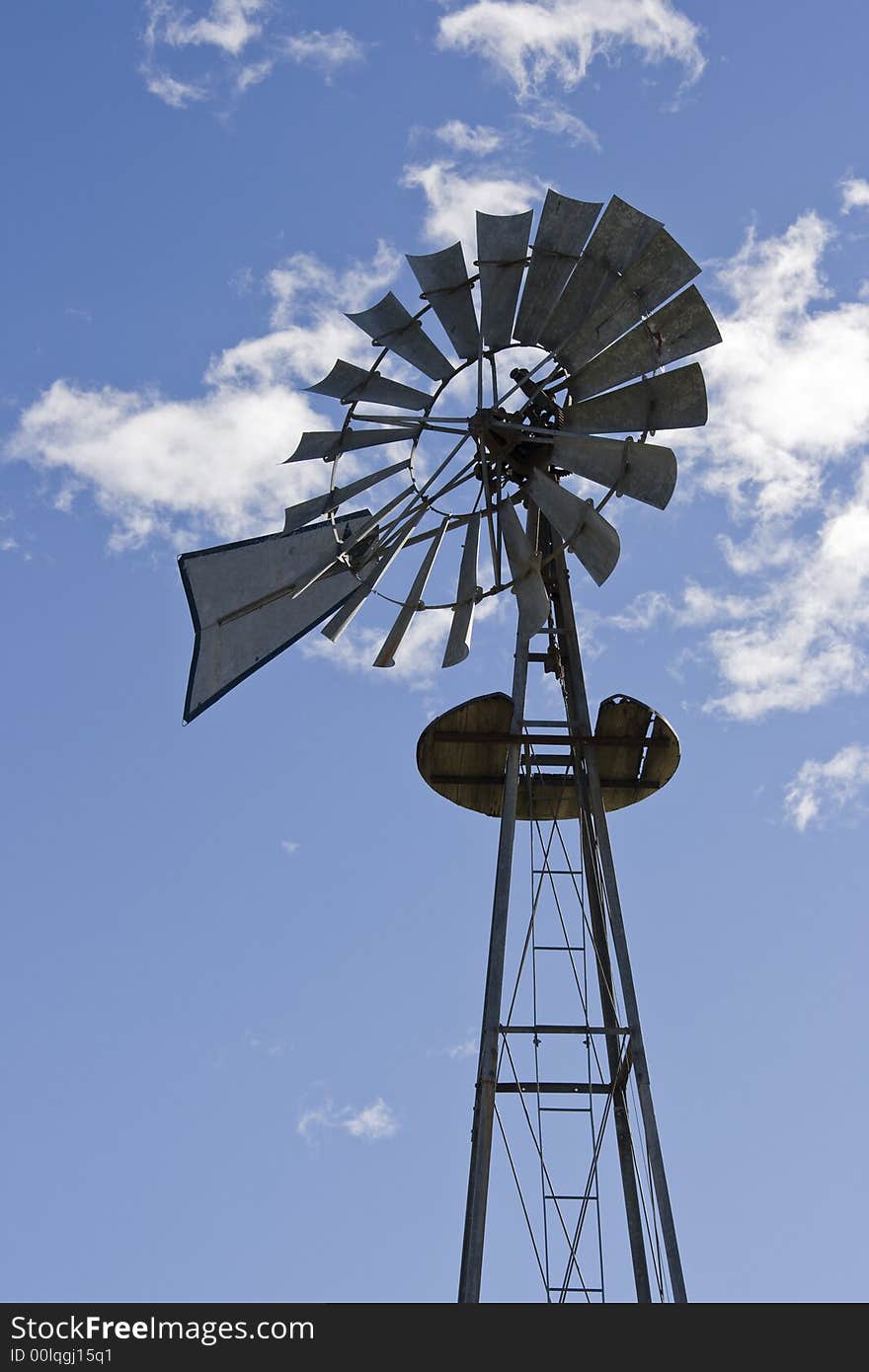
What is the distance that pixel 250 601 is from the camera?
43.8 feet

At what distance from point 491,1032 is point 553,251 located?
5.66 metres

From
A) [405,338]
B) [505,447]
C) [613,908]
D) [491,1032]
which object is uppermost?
[405,338]

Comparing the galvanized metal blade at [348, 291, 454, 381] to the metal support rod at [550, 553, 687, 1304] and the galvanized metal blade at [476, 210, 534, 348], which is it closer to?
the galvanized metal blade at [476, 210, 534, 348]

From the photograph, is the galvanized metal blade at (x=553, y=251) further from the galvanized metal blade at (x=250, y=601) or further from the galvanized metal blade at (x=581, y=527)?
the galvanized metal blade at (x=250, y=601)

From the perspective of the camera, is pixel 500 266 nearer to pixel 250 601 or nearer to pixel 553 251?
pixel 553 251

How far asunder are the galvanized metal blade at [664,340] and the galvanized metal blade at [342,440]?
61.0 inches

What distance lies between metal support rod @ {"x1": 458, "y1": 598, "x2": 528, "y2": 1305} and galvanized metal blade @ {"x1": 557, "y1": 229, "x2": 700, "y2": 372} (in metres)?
2.41

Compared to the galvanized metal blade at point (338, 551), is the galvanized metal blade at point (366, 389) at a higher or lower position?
higher

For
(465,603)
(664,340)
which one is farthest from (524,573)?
(664,340)

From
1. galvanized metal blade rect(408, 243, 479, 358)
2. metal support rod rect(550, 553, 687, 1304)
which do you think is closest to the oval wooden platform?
metal support rod rect(550, 553, 687, 1304)

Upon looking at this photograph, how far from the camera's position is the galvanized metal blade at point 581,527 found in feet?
40.2

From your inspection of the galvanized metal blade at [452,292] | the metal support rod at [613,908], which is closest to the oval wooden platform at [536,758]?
the metal support rod at [613,908]

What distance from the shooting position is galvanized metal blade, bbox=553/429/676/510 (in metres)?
12.3
